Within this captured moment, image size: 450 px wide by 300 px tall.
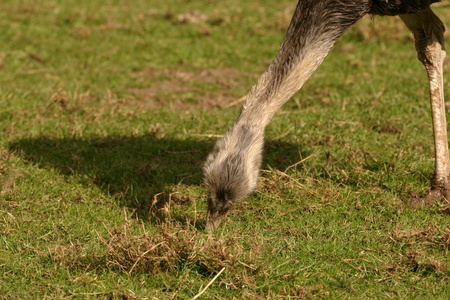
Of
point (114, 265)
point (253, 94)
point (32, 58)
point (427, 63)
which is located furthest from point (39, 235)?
point (32, 58)

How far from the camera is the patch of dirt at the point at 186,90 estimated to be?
8133 millimetres

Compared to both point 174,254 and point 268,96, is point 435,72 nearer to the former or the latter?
point 268,96

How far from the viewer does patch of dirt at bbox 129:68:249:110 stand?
8133 mm

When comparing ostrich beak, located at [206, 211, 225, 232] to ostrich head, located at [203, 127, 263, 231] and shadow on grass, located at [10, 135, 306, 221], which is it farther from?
shadow on grass, located at [10, 135, 306, 221]

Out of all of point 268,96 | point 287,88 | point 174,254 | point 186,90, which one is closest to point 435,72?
point 287,88

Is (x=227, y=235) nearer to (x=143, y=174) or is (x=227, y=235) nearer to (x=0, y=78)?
(x=143, y=174)

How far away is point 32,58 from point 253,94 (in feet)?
18.2

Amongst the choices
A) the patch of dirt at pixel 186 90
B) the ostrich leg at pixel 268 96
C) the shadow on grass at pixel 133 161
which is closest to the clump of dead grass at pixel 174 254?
A: the ostrich leg at pixel 268 96

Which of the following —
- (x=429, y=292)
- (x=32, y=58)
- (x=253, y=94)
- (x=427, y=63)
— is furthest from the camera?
(x=32, y=58)

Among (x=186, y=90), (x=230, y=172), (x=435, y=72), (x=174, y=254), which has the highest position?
(x=435, y=72)

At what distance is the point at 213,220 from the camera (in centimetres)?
470

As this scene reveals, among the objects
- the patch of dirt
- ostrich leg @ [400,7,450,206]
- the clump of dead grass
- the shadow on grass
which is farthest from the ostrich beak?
the patch of dirt

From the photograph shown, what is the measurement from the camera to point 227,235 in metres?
4.65

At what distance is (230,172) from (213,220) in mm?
480
